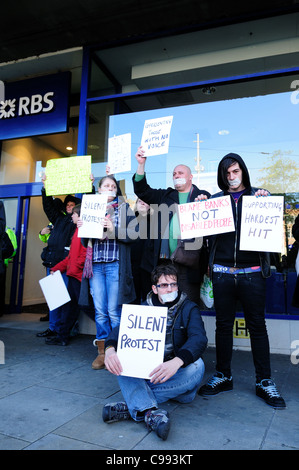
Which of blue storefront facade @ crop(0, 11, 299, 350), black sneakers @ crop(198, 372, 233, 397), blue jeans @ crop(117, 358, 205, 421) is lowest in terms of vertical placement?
black sneakers @ crop(198, 372, 233, 397)

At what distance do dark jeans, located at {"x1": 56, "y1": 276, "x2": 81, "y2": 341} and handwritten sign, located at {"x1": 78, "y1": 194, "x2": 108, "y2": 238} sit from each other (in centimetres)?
112

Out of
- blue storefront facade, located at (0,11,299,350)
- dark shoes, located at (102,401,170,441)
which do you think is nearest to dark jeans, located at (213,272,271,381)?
dark shoes, located at (102,401,170,441)

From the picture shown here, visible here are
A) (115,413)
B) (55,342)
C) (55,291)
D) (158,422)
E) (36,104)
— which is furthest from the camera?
(36,104)

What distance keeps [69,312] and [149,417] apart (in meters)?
2.58

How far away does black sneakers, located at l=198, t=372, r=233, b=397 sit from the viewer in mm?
2691

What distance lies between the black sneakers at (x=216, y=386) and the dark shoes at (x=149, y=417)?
2.39ft

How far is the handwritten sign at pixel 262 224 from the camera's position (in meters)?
2.67

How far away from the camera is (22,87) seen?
6156 millimetres

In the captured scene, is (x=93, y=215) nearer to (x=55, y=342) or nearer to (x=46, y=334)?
(x=55, y=342)

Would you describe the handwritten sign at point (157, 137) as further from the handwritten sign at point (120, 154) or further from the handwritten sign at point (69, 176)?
the handwritten sign at point (69, 176)

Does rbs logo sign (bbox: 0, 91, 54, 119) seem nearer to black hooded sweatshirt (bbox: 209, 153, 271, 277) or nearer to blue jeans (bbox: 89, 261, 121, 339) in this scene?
blue jeans (bbox: 89, 261, 121, 339)

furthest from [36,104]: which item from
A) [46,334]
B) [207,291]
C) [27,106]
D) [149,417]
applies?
[149,417]

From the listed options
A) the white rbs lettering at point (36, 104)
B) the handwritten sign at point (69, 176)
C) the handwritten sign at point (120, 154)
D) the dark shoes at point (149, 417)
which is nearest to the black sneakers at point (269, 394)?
the dark shoes at point (149, 417)

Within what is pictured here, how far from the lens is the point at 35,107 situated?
19.5 ft
